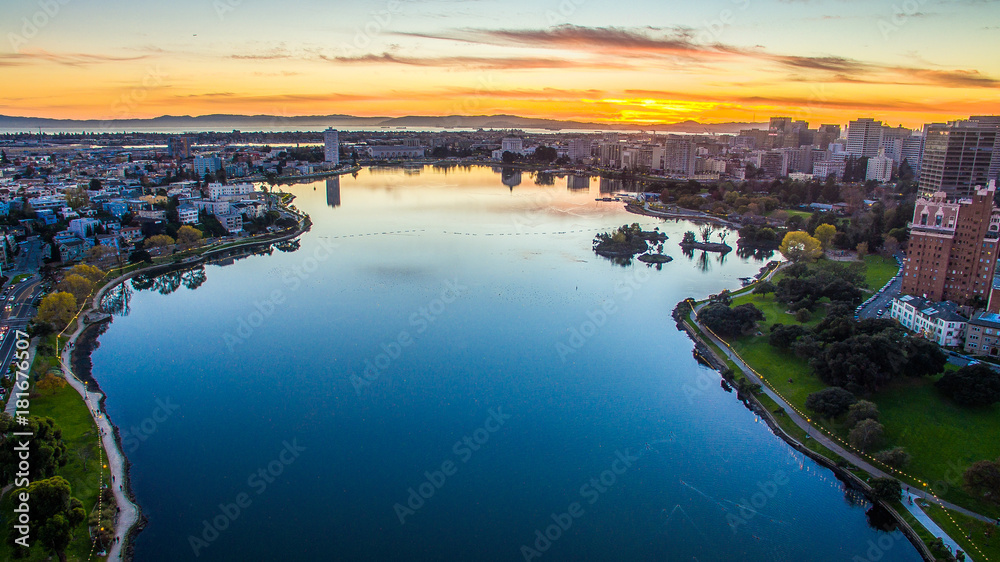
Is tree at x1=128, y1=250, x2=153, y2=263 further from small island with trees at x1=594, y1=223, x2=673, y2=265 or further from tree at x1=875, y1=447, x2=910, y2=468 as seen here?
tree at x1=875, y1=447, x2=910, y2=468

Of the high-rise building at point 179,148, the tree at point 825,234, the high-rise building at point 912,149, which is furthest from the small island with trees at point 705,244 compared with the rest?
the high-rise building at point 179,148

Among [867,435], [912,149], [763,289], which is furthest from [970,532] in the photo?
[912,149]

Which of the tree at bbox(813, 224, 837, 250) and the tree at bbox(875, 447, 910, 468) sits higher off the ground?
the tree at bbox(813, 224, 837, 250)

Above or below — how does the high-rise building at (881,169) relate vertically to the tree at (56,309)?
above

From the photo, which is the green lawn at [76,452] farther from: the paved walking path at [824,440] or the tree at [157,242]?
the tree at [157,242]

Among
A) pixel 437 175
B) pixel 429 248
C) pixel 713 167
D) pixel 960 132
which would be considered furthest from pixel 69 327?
pixel 713 167

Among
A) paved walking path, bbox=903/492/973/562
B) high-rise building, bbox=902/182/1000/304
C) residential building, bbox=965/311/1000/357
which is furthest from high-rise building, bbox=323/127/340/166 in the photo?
paved walking path, bbox=903/492/973/562

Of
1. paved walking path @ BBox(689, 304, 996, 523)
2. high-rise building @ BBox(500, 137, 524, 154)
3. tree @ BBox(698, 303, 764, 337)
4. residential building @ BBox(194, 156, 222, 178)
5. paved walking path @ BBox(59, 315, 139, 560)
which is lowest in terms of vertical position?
paved walking path @ BBox(59, 315, 139, 560)
